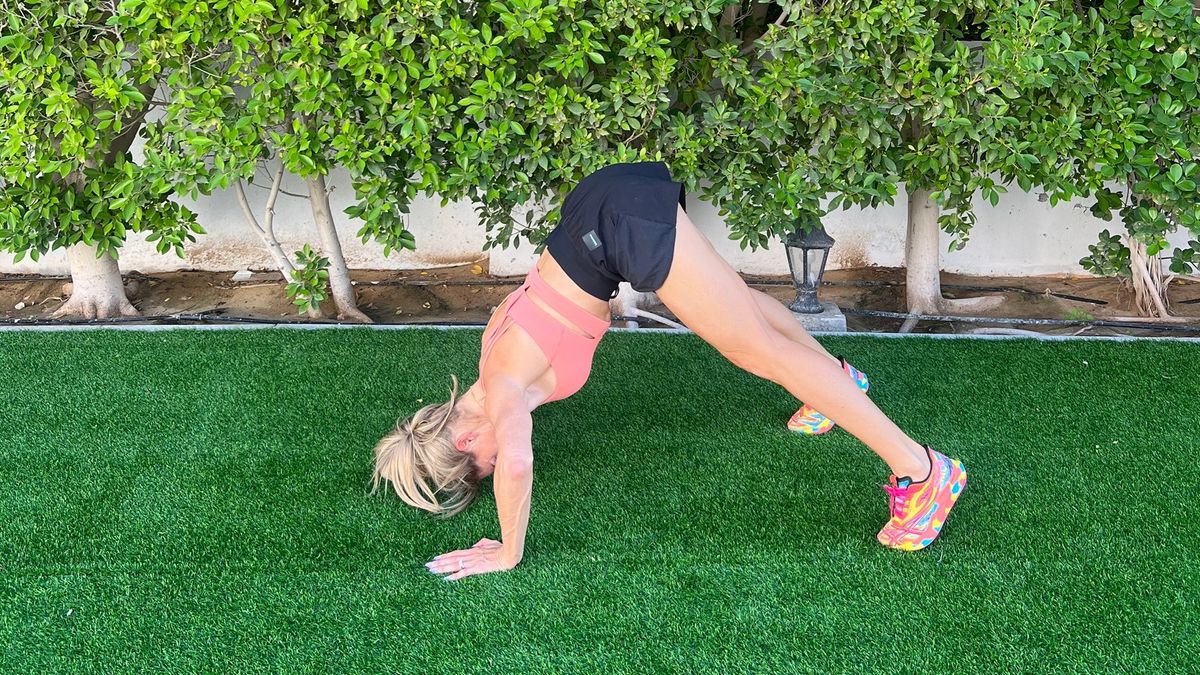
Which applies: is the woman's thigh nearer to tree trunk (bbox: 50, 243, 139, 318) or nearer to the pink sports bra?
the pink sports bra

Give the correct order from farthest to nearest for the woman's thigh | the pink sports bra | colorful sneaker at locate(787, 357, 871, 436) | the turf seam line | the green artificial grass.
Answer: the turf seam line
colorful sneaker at locate(787, 357, 871, 436)
the pink sports bra
the woman's thigh
the green artificial grass

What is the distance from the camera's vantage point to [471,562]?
8.29 feet

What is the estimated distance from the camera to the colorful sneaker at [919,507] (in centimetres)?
253

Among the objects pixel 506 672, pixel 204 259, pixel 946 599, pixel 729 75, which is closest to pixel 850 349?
pixel 729 75

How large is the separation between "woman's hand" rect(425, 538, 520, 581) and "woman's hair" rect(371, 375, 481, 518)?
0.25m

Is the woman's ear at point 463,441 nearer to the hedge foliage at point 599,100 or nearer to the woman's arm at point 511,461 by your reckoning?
the woman's arm at point 511,461

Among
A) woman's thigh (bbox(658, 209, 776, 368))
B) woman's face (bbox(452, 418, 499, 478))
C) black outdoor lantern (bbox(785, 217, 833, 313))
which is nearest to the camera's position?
woman's thigh (bbox(658, 209, 776, 368))

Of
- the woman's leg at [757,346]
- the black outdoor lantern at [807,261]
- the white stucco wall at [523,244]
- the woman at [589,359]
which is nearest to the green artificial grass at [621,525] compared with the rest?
the woman at [589,359]

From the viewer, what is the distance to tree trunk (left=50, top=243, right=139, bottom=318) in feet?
15.1

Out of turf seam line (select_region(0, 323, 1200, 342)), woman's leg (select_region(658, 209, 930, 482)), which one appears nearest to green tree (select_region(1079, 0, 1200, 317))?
turf seam line (select_region(0, 323, 1200, 342))

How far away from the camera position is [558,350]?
2.62 m

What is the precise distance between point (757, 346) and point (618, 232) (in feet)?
1.55

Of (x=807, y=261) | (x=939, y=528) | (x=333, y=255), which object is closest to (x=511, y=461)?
(x=939, y=528)

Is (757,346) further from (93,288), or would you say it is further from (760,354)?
(93,288)
